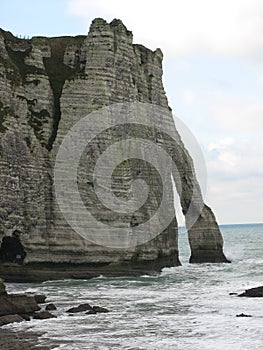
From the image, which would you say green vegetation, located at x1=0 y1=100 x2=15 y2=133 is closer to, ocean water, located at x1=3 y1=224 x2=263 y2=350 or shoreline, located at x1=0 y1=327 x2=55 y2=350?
ocean water, located at x1=3 y1=224 x2=263 y2=350

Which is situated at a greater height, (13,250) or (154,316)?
(13,250)

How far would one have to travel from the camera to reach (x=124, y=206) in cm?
4969

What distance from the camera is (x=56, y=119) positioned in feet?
171

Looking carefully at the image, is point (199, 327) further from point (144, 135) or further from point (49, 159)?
point (144, 135)

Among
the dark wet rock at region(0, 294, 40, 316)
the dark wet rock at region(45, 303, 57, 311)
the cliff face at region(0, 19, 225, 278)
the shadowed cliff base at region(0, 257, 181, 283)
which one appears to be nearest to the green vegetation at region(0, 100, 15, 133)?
the cliff face at region(0, 19, 225, 278)

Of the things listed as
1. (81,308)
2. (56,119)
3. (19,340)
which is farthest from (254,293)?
(56,119)

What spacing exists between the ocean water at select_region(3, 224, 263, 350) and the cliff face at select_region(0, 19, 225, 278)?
4117 mm

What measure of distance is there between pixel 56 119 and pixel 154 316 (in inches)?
1030

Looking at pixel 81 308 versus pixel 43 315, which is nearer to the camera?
pixel 43 315

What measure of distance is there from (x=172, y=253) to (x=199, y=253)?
250 inches

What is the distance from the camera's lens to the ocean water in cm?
2348

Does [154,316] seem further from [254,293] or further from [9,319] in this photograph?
[254,293]

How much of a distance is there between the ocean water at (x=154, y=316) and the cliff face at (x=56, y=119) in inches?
162

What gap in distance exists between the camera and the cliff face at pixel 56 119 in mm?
46344
